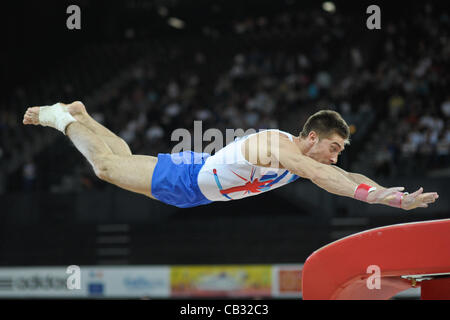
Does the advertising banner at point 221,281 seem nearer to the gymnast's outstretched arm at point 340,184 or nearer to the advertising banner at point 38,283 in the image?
the advertising banner at point 38,283

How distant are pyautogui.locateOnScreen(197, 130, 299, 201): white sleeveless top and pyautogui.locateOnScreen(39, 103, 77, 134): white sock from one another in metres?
1.29

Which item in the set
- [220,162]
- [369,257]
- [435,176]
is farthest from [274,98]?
[369,257]

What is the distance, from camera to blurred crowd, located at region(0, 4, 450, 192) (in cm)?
1095

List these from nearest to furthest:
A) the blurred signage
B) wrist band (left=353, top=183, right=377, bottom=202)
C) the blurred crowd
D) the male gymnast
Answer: wrist band (left=353, top=183, right=377, bottom=202)
the male gymnast
the blurred signage
the blurred crowd

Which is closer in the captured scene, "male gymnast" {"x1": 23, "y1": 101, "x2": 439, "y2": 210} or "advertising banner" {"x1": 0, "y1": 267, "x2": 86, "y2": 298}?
"male gymnast" {"x1": 23, "y1": 101, "x2": 439, "y2": 210}

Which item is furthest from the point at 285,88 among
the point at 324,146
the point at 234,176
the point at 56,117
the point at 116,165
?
the point at 324,146

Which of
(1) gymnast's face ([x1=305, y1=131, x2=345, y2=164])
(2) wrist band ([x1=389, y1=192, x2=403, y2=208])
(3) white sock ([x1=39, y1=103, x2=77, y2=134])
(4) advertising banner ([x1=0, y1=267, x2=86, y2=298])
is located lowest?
(4) advertising banner ([x1=0, y1=267, x2=86, y2=298])

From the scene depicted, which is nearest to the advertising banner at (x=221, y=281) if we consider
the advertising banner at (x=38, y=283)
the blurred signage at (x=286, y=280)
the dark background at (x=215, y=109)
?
the blurred signage at (x=286, y=280)

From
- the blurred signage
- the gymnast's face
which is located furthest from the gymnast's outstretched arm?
the blurred signage

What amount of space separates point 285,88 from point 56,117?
9381 millimetres

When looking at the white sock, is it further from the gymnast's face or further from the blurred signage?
the blurred signage

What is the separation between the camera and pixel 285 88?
1349 centimetres

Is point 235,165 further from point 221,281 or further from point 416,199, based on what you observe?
point 221,281

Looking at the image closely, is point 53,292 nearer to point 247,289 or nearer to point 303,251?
point 247,289
